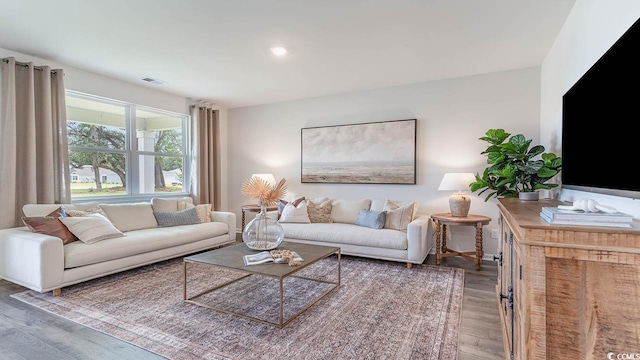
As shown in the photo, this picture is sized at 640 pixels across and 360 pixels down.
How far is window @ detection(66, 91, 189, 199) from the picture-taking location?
4055mm

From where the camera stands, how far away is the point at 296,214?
448 cm

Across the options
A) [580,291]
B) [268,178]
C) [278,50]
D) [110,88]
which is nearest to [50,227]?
[110,88]

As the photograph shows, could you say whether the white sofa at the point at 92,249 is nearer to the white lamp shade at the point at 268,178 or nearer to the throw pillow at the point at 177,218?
the throw pillow at the point at 177,218

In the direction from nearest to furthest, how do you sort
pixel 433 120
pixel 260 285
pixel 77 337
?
pixel 77 337 < pixel 260 285 < pixel 433 120

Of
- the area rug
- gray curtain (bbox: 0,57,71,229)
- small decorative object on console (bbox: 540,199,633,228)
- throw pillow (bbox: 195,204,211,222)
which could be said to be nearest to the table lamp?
the area rug

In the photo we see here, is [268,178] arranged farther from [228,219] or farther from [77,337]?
[77,337]

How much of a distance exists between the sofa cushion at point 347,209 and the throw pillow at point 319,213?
0.09 m

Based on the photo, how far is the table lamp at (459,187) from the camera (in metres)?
3.68

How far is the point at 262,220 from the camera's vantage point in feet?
9.57

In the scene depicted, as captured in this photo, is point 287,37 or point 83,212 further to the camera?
point 83,212

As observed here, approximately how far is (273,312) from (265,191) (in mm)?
3084

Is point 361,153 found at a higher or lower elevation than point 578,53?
lower

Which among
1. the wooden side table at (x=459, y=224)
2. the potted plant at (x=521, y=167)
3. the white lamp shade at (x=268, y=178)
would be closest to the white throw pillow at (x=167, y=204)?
the white lamp shade at (x=268, y=178)

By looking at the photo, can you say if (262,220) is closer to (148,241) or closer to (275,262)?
(275,262)
